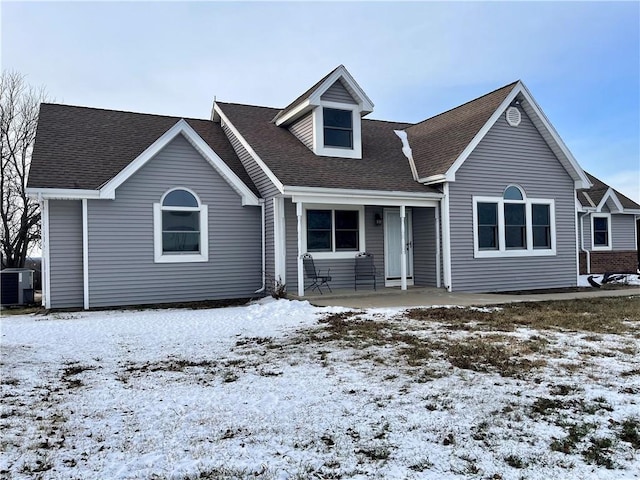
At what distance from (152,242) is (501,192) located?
9.83 m

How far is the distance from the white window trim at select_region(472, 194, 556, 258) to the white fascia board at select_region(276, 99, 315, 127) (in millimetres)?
5410

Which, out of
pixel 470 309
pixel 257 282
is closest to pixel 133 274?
pixel 257 282

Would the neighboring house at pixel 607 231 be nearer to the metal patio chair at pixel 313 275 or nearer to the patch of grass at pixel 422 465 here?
the metal patio chair at pixel 313 275

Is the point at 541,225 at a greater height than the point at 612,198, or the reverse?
the point at 612,198

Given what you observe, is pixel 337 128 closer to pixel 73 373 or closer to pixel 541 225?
pixel 541 225

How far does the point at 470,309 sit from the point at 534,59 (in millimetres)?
12371

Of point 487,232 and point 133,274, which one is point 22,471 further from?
point 487,232

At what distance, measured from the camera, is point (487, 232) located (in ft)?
45.1

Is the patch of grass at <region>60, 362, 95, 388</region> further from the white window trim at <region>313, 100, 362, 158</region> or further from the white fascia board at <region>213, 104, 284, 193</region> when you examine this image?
the white window trim at <region>313, 100, 362, 158</region>

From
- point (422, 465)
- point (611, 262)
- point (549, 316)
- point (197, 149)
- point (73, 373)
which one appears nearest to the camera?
point (422, 465)

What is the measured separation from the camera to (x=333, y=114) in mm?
14094

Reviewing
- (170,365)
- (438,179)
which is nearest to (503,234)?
(438,179)

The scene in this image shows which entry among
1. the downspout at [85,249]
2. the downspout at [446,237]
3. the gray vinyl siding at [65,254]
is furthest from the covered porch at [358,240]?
the gray vinyl siding at [65,254]

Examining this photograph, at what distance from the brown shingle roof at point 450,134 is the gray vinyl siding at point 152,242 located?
5.39 m
